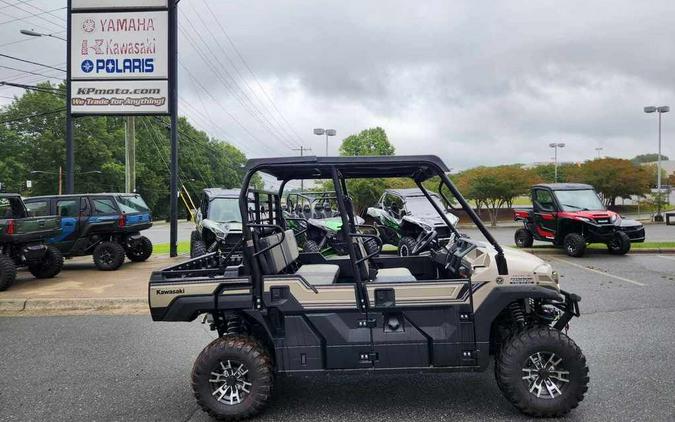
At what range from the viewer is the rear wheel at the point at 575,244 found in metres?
12.9

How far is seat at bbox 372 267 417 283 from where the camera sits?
4426 millimetres

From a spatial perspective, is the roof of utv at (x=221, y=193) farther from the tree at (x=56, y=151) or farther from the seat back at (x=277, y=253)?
the tree at (x=56, y=151)

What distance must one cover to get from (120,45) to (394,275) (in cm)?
1199

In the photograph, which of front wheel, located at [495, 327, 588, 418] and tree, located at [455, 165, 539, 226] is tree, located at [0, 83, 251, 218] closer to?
tree, located at [455, 165, 539, 226]

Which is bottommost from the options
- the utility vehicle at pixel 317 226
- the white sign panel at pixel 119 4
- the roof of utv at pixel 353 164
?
the utility vehicle at pixel 317 226

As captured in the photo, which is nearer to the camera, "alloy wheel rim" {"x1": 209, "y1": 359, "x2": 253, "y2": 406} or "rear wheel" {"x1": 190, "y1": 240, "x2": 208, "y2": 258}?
"alloy wheel rim" {"x1": 209, "y1": 359, "x2": 253, "y2": 406}

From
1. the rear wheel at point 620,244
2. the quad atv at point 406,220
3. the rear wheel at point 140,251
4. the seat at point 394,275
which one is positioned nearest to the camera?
the seat at point 394,275

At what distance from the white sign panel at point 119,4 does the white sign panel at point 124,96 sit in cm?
198

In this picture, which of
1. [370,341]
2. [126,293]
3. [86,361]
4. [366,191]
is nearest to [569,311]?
[370,341]

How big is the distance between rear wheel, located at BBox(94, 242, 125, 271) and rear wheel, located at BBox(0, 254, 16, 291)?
2.35 m

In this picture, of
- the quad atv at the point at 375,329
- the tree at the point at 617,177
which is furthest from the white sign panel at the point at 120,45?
the tree at the point at 617,177

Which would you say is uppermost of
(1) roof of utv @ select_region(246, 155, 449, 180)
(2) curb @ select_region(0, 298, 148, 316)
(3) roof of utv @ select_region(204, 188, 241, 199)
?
(1) roof of utv @ select_region(246, 155, 449, 180)

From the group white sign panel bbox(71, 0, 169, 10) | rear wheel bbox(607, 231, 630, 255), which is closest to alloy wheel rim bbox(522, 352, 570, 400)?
rear wheel bbox(607, 231, 630, 255)

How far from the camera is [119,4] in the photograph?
13.3m
